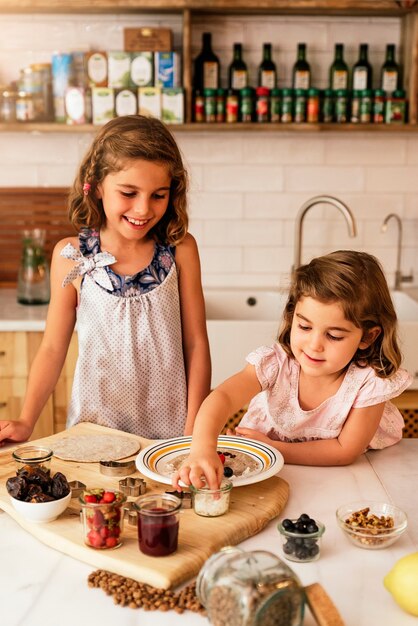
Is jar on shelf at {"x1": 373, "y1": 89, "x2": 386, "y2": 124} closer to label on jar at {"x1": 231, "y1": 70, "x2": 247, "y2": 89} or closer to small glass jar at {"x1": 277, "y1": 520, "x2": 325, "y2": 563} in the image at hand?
label on jar at {"x1": 231, "y1": 70, "x2": 247, "y2": 89}

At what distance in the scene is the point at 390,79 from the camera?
3.48 meters

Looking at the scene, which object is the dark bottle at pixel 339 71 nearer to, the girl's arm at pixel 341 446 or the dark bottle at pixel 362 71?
the dark bottle at pixel 362 71

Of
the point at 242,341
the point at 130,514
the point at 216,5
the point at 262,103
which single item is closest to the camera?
the point at 130,514

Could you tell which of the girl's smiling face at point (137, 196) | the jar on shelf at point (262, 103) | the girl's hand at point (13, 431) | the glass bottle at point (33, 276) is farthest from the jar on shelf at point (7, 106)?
the girl's hand at point (13, 431)

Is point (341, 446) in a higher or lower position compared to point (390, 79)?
lower

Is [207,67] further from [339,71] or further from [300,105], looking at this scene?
[339,71]

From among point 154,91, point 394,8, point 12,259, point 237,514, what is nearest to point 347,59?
point 394,8

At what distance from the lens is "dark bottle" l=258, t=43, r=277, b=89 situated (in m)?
3.48

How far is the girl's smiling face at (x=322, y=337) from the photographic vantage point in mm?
1758

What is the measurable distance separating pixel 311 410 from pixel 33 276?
6.05 feet

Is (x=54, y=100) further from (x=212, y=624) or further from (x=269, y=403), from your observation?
(x=212, y=624)

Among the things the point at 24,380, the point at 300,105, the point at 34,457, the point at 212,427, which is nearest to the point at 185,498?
the point at 212,427

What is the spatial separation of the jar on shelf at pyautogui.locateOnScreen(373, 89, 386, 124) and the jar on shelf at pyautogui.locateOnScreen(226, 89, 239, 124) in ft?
1.91

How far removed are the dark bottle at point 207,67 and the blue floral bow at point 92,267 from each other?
1.52m
